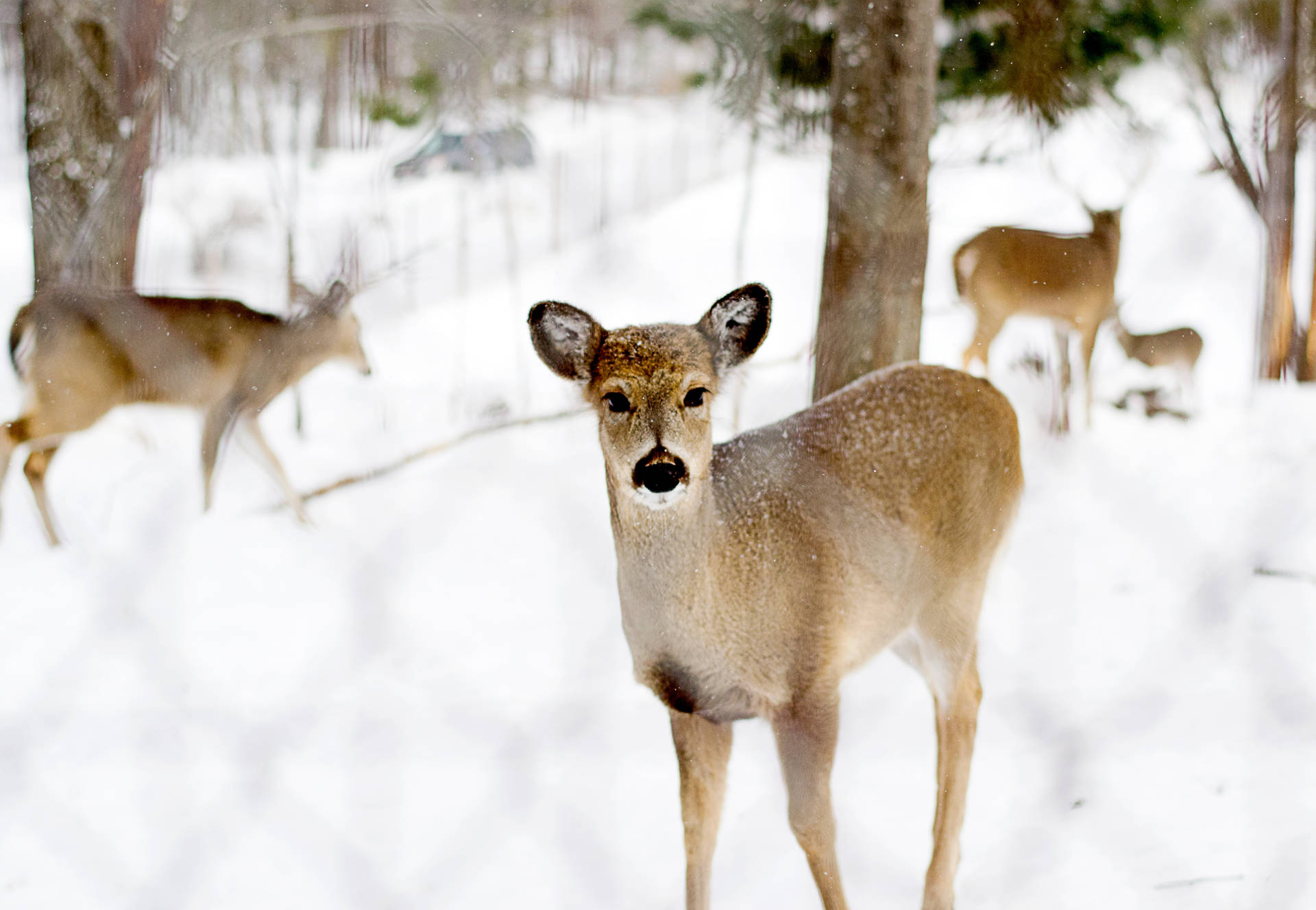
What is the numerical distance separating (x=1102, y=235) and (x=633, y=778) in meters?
4.51

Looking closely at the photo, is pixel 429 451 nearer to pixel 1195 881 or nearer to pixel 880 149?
pixel 880 149

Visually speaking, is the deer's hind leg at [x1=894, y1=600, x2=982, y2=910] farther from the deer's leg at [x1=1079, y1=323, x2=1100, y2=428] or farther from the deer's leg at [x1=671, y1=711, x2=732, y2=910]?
the deer's leg at [x1=1079, y1=323, x2=1100, y2=428]

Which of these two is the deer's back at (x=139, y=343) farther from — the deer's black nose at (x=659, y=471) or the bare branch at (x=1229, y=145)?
the bare branch at (x=1229, y=145)

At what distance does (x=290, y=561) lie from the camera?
4.17m

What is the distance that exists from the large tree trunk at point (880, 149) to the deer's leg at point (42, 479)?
3516 millimetres

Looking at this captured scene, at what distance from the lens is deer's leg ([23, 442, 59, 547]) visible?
4.68 m

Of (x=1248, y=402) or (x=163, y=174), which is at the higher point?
(x=163, y=174)

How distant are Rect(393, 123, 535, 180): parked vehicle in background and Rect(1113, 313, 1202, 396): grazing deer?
4.20 metres

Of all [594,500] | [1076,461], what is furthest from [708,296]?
[1076,461]

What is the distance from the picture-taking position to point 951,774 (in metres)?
2.56

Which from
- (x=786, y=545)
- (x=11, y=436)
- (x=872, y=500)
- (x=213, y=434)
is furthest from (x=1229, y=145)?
(x=11, y=436)

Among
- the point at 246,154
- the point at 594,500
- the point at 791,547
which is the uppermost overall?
the point at 246,154

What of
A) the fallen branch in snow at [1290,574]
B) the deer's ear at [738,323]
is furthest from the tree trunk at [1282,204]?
the deer's ear at [738,323]

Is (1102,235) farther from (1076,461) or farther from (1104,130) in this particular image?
(1076,461)
